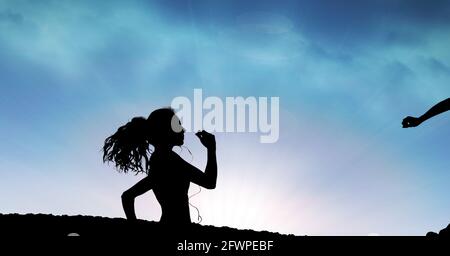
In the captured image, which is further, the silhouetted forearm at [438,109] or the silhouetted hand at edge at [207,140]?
the silhouetted forearm at [438,109]

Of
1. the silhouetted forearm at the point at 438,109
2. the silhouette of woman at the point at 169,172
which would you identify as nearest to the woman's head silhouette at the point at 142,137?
the silhouette of woman at the point at 169,172

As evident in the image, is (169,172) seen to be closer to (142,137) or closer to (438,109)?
(142,137)

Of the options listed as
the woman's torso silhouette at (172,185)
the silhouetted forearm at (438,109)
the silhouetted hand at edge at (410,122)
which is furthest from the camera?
the silhouetted hand at edge at (410,122)

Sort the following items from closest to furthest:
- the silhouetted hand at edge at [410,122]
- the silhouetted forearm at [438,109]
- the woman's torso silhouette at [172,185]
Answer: the woman's torso silhouette at [172,185] < the silhouetted forearm at [438,109] < the silhouetted hand at edge at [410,122]

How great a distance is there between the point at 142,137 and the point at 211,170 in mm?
1278

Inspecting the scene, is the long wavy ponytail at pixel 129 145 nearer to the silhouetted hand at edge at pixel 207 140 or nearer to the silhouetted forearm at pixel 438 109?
the silhouetted hand at edge at pixel 207 140

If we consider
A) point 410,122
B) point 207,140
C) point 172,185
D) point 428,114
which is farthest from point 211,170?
point 410,122

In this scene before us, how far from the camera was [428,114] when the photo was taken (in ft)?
21.1

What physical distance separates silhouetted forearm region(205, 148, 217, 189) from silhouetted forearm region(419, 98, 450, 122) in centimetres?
316

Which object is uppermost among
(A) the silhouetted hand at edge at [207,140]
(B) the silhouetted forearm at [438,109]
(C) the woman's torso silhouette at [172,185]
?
(B) the silhouetted forearm at [438,109]

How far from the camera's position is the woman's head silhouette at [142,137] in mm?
5824
